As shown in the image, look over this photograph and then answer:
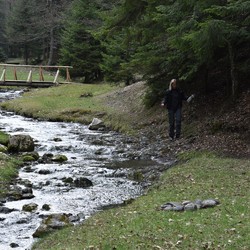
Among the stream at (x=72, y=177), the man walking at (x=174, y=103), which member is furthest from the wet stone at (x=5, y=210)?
the man walking at (x=174, y=103)

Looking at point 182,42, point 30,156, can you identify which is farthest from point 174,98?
point 30,156

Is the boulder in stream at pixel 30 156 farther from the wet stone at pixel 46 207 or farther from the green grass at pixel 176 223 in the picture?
the green grass at pixel 176 223

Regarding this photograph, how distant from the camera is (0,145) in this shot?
21.1 m

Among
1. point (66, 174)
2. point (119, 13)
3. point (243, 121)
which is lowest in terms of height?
point (66, 174)

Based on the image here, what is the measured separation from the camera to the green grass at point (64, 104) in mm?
32594

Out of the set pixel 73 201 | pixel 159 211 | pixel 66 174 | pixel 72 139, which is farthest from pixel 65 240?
pixel 72 139

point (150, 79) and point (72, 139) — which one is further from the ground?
point (150, 79)

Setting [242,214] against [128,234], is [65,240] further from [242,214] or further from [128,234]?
[242,214]

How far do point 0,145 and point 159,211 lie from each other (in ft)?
39.9

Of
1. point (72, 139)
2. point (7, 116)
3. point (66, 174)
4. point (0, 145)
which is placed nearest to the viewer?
point (66, 174)

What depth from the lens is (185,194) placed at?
12289 mm

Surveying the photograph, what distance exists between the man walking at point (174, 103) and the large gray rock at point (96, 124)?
26.4 feet

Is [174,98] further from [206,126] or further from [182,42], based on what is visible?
[182,42]

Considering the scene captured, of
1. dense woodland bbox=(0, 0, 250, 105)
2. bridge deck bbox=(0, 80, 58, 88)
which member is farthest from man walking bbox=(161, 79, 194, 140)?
bridge deck bbox=(0, 80, 58, 88)
